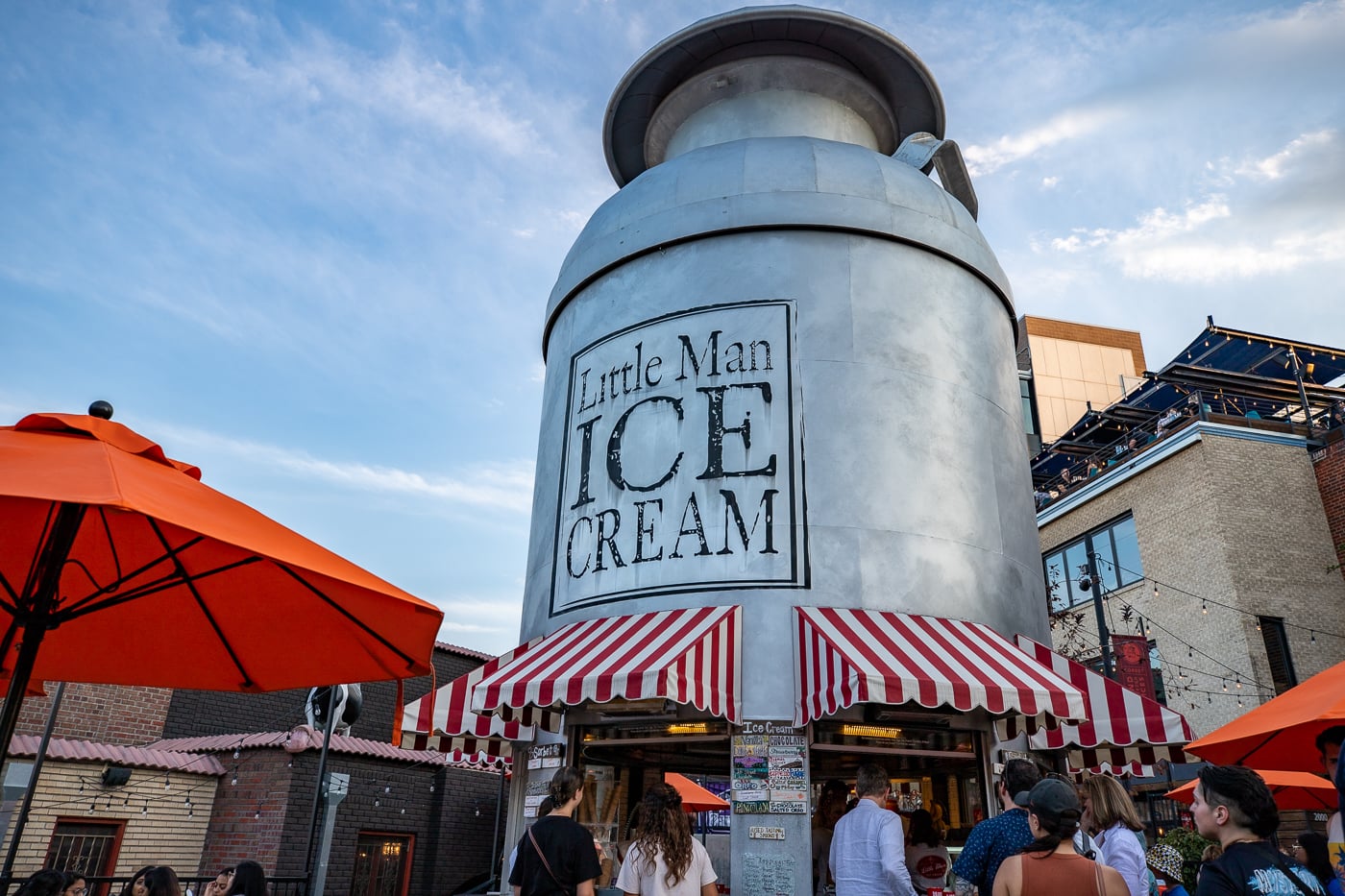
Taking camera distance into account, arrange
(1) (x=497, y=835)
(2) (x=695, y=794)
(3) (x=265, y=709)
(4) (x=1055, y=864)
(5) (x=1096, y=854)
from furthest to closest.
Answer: (1) (x=497, y=835), (3) (x=265, y=709), (2) (x=695, y=794), (5) (x=1096, y=854), (4) (x=1055, y=864)

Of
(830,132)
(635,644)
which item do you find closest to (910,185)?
(830,132)

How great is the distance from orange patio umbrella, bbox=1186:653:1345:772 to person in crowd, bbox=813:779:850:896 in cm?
423

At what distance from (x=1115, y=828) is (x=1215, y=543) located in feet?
48.1

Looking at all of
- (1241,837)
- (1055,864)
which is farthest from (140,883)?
→ (1241,837)

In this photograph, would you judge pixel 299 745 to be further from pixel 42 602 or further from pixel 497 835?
pixel 42 602

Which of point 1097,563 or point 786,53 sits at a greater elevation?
point 786,53

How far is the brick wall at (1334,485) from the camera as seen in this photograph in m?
18.1

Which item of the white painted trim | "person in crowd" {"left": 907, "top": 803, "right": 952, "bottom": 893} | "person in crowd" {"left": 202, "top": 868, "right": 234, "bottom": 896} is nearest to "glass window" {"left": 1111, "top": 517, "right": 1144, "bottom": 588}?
the white painted trim

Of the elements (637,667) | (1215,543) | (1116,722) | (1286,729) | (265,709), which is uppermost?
(1215,543)

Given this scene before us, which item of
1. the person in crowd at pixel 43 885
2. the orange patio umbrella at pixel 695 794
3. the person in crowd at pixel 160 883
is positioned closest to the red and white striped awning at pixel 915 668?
the person in crowd at pixel 160 883

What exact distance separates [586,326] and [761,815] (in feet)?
19.8

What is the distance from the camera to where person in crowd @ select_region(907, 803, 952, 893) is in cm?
820

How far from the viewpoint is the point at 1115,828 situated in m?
5.56

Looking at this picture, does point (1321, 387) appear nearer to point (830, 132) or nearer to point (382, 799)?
point (830, 132)
